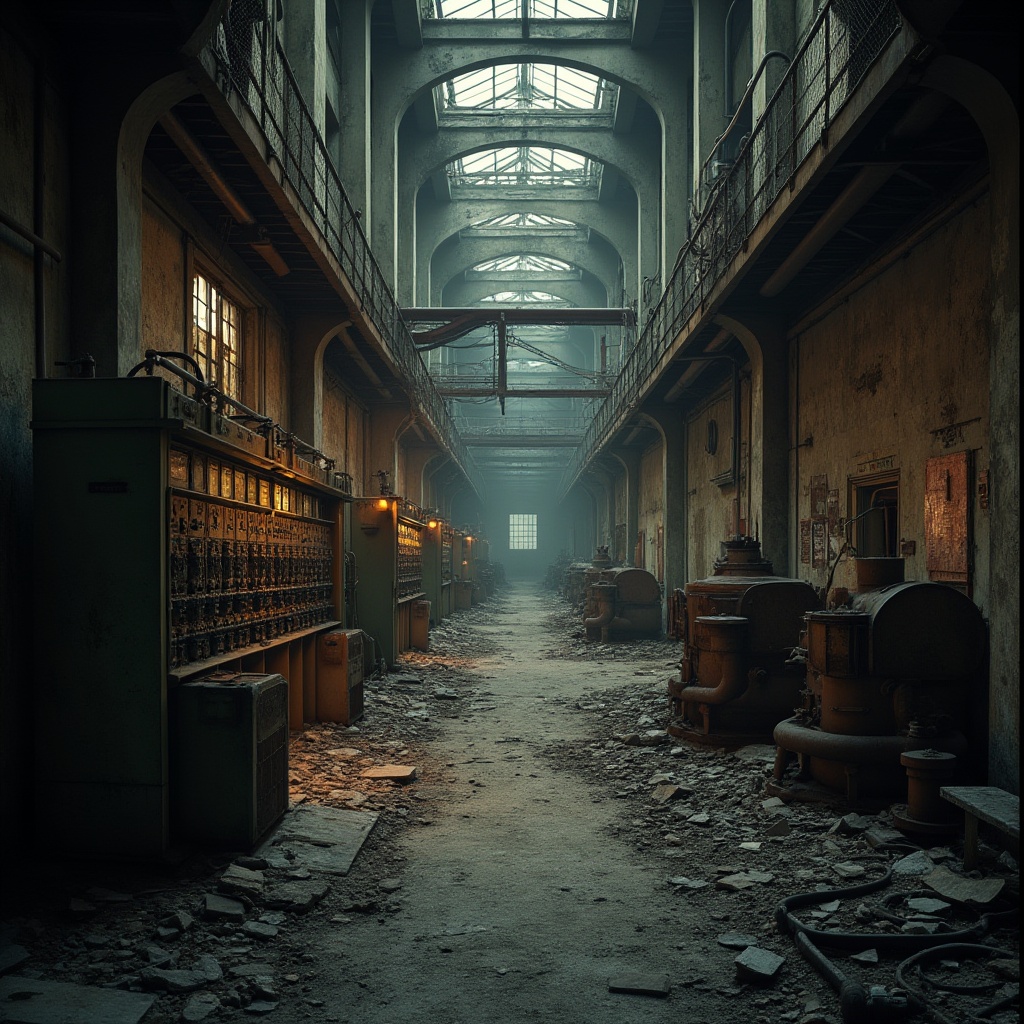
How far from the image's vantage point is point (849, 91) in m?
6.63

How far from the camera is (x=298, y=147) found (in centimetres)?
1018

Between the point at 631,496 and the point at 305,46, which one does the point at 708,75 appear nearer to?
the point at 305,46

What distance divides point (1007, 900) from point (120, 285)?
6.38m

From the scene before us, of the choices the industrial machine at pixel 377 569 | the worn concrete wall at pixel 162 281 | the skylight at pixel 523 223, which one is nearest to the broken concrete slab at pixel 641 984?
the worn concrete wall at pixel 162 281

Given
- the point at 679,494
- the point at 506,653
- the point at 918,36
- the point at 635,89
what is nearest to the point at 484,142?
the point at 635,89

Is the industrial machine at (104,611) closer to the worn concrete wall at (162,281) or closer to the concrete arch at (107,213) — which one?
the concrete arch at (107,213)

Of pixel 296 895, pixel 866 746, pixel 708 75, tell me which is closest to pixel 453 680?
pixel 866 746

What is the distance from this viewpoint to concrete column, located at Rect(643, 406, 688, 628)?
1884cm

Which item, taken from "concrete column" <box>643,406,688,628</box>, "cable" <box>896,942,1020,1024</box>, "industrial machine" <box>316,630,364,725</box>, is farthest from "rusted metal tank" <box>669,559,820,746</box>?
"concrete column" <box>643,406,688,628</box>

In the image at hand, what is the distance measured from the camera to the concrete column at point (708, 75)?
1639 cm

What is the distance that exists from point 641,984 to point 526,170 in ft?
89.9

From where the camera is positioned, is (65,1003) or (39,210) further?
(39,210)

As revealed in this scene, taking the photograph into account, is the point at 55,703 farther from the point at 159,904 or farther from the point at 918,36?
the point at 918,36

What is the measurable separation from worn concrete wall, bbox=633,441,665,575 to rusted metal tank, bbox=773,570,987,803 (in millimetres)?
14360
